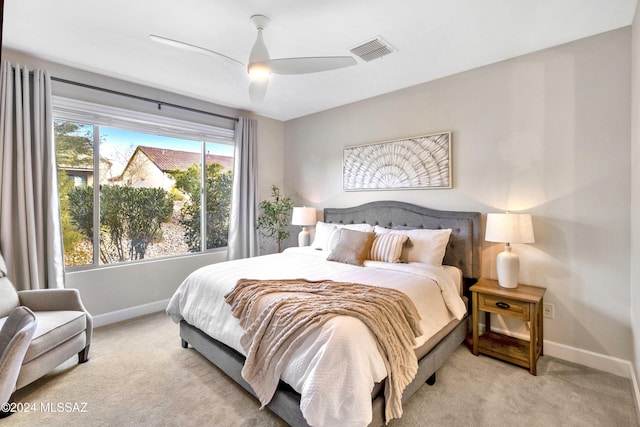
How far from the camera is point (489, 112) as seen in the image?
10.0 ft

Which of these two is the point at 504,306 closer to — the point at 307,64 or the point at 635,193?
the point at 635,193

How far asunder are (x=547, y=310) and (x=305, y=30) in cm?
312

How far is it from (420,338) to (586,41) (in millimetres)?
2731

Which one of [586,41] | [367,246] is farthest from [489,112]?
[367,246]

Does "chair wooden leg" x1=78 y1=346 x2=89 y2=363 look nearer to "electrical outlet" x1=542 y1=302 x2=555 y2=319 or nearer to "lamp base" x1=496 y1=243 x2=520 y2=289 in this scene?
"lamp base" x1=496 y1=243 x2=520 y2=289

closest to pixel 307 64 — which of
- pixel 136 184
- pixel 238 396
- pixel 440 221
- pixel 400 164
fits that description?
pixel 400 164

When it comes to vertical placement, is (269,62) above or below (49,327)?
above

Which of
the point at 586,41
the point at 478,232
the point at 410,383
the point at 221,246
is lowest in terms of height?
the point at 410,383

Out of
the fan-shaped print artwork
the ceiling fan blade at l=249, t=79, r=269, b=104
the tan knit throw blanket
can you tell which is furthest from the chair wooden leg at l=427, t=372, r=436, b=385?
the ceiling fan blade at l=249, t=79, r=269, b=104

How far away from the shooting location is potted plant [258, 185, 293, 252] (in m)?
4.65

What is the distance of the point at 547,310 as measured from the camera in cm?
277

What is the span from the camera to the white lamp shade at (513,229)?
2566mm

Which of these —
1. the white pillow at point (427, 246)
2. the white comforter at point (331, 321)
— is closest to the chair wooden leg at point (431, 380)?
the white comforter at point (331, 321)

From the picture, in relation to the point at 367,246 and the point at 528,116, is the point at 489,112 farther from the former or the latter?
the point at 367,246
